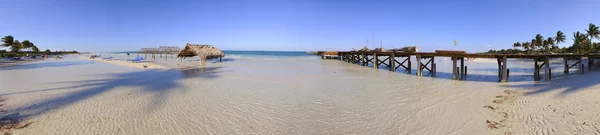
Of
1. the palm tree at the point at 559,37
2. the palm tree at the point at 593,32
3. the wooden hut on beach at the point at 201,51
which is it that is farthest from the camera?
the palm tree at the point at 559,37

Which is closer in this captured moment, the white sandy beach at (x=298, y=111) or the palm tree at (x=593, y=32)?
the white sandy beach at (x=298, y=111)

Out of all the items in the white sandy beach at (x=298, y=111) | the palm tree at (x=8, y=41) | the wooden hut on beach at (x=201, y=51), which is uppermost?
the palm tree at (x=8, y=41)

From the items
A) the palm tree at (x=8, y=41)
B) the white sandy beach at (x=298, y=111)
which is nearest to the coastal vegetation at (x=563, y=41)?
the white sandy beach at (x=298, y=111)

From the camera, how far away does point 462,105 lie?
24.6 feet

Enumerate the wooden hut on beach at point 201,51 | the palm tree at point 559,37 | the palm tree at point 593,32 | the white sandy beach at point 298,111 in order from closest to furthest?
the white sandy beach at point 298,111 → the wooden hut on beach at point 201,51 → the palm tree at point 593,32 → the palm tree at point 559,37

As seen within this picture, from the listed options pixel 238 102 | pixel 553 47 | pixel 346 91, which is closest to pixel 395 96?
pixel 346 91

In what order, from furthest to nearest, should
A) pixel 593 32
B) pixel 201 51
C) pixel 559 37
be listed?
1. pixel 559 37
2. pixel 593 32
3. pixel 201 51

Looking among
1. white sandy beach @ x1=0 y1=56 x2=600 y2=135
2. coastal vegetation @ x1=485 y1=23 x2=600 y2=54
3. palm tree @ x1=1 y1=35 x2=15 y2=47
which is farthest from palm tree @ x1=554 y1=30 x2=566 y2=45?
palm tree @ x1=1 y1=35 x2=15 y2=47

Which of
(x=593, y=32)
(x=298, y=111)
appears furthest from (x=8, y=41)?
(x=593, y=32)

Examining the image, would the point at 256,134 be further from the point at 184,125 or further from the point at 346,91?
the point at 346,91

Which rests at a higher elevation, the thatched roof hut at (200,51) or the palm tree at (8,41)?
the palm tree at (8,41)

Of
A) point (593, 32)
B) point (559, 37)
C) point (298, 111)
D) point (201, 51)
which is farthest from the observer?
point (559, 37)

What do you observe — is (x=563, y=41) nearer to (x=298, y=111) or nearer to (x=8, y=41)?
(x=298, y=111)

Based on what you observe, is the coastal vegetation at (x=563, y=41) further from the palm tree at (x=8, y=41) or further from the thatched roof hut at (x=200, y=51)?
the palm tree at (x=8, y=41)
